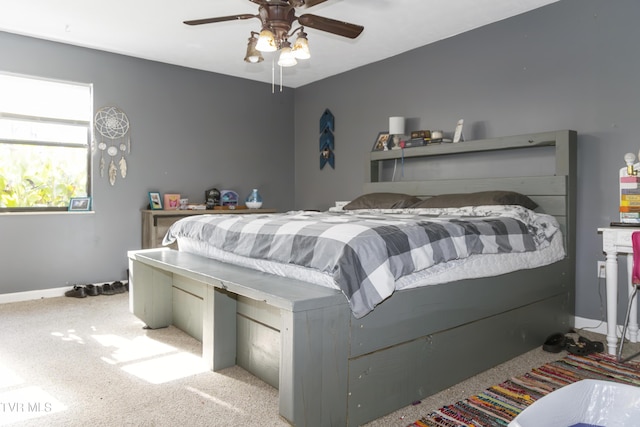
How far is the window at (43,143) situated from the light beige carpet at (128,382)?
5.03 feet

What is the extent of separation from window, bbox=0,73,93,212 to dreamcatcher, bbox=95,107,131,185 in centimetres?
12

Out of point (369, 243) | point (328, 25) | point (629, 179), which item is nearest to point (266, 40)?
point (328, 25)

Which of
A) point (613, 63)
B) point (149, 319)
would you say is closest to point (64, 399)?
point (149, 319)

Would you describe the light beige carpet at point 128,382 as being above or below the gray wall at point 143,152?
below

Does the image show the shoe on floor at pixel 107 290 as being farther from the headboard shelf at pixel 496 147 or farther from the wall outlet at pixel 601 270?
the wall outlet at pixel 601 270

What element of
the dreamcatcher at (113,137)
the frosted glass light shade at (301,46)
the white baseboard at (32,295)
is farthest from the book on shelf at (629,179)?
the white baseboard at (32,295)

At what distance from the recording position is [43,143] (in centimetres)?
427

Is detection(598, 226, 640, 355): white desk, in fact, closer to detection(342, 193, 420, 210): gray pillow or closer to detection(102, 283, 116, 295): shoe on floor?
detection(342, 193, 420, 210): gray pillow

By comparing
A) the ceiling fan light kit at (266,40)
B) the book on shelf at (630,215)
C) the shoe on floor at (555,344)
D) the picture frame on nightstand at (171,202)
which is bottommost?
the shoe on floor at (555,344)

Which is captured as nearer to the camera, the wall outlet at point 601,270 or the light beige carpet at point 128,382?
the light beige carpet at point 128,382

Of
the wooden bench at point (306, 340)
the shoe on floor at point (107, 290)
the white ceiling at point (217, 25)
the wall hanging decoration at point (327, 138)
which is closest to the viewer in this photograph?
the wooden bench at point (306, 340)

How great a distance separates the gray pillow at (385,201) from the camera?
12.5 feet

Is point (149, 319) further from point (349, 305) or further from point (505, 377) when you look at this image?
point (505, 377)

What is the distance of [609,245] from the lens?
8.71ft
